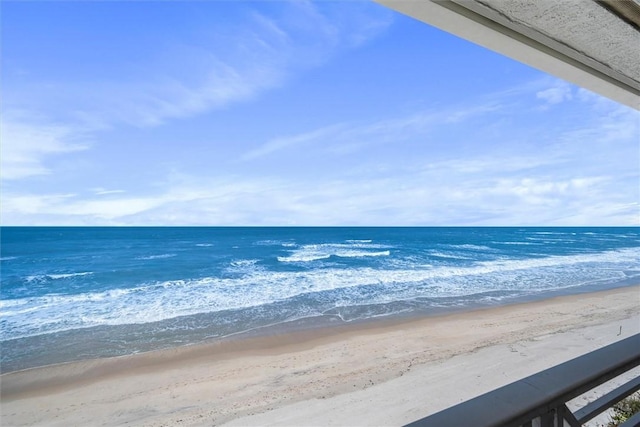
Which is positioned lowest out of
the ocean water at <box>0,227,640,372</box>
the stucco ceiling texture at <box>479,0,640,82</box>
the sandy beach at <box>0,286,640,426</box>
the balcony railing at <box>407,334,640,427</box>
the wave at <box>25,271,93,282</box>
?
the sandy beach at <box>0,286,640,426</box>

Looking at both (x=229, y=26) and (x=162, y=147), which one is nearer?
(x=229, y=26)

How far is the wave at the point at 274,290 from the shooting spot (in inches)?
339

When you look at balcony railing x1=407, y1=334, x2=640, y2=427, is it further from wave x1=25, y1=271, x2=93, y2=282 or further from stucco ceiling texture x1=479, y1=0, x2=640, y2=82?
wave x1=25, y1=271, x2=93, y2=282

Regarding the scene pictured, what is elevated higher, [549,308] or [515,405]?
[515,405]

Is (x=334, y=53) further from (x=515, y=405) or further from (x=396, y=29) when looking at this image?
(x=515, y=405)

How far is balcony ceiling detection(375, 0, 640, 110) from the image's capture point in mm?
820

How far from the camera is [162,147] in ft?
70.7

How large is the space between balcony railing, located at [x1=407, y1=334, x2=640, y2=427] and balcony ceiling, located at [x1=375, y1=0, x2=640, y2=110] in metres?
0.80

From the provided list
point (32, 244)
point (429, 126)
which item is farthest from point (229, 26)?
point (32, 244)

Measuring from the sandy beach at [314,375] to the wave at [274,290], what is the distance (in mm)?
2536

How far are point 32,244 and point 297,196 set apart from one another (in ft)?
72.9

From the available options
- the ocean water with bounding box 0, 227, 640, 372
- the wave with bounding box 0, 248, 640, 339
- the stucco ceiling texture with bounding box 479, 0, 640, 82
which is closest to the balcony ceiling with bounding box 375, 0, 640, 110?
the stucco ceiling texture with bounding box 479, 0, 640, 82

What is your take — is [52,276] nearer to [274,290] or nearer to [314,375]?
[274,290]

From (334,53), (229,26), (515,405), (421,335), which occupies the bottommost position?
(421,335)
